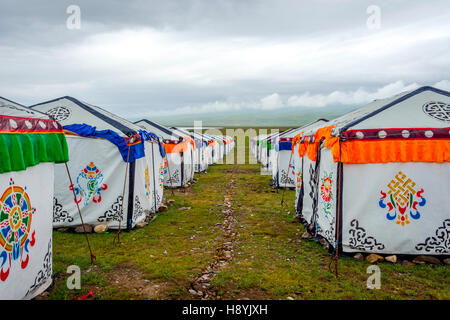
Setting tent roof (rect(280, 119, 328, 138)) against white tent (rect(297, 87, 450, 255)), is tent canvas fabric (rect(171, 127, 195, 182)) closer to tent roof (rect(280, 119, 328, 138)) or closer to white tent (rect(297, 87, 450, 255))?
tent roof (rect(280, 119, 328, 138))

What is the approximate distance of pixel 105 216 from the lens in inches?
327

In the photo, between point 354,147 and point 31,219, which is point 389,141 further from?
point 31,219

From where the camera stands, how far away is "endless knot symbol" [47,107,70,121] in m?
8.58

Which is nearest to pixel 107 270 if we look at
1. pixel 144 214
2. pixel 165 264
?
pixel 165 264

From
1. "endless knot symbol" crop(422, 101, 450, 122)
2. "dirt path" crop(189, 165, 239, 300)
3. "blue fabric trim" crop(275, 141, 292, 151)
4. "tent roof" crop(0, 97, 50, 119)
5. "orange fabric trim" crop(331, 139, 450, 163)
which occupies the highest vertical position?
"endless knot symbol" crop(422, 101, 450, 122)

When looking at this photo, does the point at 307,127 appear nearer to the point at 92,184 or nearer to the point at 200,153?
the point at 200,153

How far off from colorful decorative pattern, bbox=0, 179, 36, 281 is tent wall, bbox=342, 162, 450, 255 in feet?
18.2

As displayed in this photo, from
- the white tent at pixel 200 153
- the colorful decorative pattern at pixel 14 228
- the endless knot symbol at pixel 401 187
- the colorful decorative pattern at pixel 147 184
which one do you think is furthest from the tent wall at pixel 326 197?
the white tent at pixel 200 153

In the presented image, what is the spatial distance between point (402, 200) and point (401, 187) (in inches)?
10.0

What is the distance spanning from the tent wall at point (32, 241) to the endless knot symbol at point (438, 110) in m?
7.23

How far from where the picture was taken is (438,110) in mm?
6441

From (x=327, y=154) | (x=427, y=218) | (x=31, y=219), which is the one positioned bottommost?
(x=427, y=218)

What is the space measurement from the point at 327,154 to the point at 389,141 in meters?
1.37

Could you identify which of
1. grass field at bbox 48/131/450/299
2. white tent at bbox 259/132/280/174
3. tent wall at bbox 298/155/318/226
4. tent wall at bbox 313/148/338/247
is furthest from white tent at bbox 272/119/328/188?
tent wall at bbox 313/148/338/247
